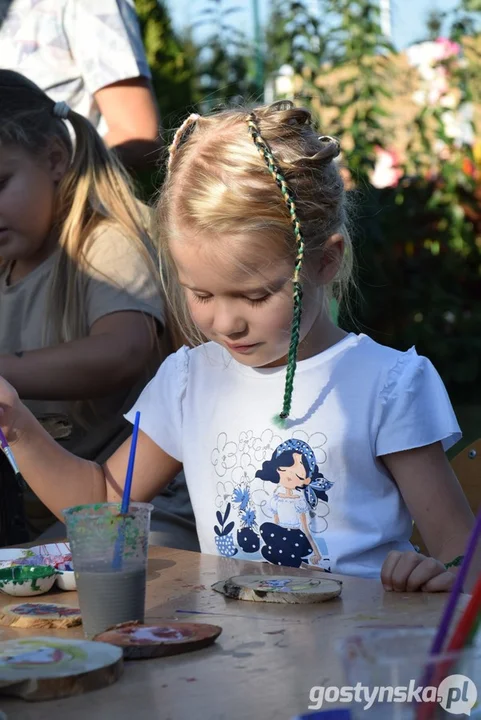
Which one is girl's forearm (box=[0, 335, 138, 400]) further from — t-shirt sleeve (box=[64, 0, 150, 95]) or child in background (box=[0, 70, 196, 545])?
t-shirt sleeve (box=[64, 0, 150, 95])

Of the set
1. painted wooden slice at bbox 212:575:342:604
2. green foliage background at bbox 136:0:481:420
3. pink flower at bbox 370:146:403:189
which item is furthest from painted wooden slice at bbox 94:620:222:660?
pink flower at bbox 370:146:403:189

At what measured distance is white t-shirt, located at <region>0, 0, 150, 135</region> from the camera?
2.92 meters

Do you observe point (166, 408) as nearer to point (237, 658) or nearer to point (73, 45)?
point (237, 658)

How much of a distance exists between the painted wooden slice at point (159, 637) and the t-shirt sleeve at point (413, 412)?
665 millimetres

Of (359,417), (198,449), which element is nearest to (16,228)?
(198,449)

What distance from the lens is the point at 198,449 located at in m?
1.97

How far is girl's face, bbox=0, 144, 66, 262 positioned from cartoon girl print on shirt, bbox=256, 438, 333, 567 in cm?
98

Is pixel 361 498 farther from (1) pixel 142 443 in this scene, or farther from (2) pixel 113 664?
(2) pixel 113 664

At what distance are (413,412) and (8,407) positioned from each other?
0.69m

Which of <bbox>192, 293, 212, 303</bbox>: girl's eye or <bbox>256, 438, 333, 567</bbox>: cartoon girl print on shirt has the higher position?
<bbox>192, 293, 212, 303</bbox>: girl's eye

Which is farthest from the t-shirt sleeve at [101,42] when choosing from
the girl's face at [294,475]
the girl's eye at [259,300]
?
the girl's face at [294,475]

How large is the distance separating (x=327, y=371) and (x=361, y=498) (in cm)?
24

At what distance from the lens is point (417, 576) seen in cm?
135

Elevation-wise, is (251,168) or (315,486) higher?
(251,168)
